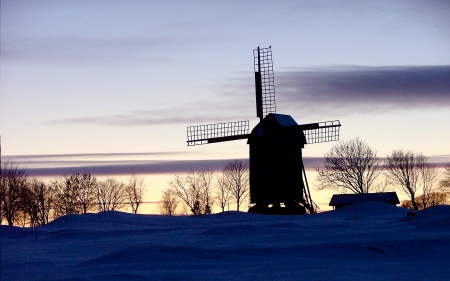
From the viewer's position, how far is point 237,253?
722 inches

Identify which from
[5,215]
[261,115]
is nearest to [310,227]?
[261,115]

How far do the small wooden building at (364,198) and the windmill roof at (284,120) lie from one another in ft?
62.0

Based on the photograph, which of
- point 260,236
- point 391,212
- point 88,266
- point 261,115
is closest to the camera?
point 88,266

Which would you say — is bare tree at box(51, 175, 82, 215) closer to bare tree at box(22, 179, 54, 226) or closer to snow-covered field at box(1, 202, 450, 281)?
bare tree at box(22, 179, 54, 226)

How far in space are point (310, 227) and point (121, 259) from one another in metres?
11.8

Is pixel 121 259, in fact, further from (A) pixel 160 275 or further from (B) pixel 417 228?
(B) pixel 417 228

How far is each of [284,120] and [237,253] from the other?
20.8m

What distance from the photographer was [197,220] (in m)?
33.7

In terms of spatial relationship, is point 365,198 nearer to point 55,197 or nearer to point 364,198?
point 364,198

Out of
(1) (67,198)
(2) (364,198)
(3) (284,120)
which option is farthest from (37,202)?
(3) (284,120)

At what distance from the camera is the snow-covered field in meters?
15.1

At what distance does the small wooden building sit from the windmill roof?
18885 millimetres

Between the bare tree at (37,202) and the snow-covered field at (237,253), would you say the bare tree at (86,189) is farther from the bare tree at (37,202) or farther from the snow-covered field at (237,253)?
the snow-covered field at (237,253)

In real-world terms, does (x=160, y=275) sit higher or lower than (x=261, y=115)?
lower
